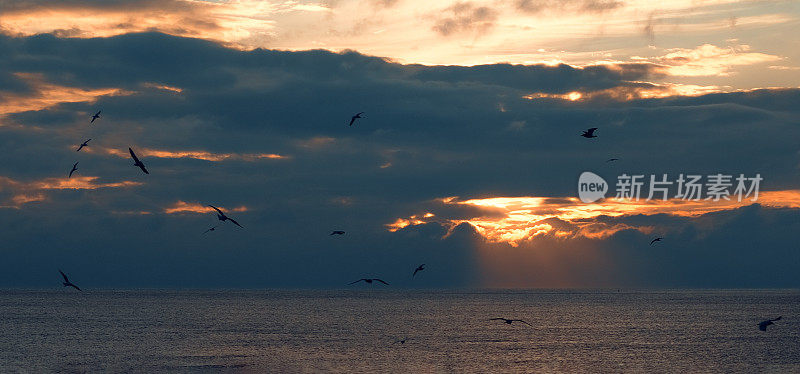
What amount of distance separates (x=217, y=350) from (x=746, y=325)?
125602mm

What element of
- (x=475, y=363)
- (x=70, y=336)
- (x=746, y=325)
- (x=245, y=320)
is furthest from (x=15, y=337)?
(x=746, y=325)

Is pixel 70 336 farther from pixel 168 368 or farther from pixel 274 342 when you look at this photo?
pixel 168 368

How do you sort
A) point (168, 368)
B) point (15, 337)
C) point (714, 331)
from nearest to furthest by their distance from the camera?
1. point (168, 368)
2. point (15, 337)
3. point (714, 331)

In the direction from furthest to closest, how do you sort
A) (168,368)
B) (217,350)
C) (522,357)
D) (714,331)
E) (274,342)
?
(714,331), (274,342), (217,350), (522,357), (168,368)

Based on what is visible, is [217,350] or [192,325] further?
[192,325]

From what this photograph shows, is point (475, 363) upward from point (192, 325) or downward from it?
upward

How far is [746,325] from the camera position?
175125 mm

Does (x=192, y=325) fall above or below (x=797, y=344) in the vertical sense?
below

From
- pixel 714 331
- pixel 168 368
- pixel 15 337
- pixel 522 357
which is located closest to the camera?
pixel 168 368

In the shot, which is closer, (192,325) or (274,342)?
(274,342)

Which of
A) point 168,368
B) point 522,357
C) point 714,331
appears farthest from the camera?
point 714,331

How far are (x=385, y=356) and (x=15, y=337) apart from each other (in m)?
68.6

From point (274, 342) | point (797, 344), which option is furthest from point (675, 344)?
point (274, 342)

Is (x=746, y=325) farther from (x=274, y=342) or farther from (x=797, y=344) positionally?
(x=274, y=342)
